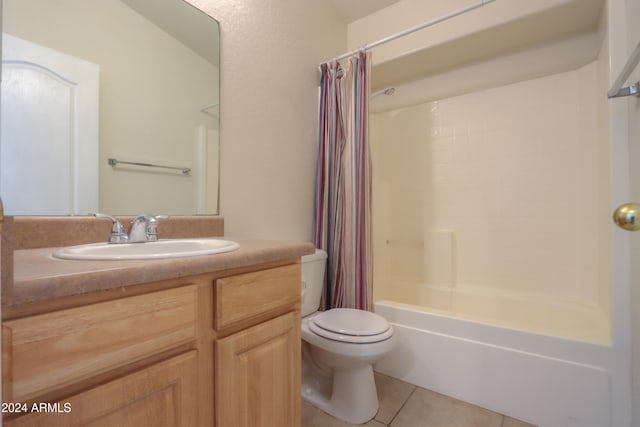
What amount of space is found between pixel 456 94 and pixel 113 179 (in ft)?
7.56

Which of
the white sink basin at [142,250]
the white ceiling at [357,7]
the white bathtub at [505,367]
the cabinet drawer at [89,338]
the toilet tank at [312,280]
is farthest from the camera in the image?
the white ceiling at [357,7]

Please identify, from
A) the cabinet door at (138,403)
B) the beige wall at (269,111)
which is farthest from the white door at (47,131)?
the cabinet door at (138,403)

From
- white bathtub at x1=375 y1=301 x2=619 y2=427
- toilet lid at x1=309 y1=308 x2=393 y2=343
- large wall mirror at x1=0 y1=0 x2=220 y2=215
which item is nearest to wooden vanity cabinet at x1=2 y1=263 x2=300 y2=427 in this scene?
toilet lid at x1=309 y1=308 x2=393 y2=343

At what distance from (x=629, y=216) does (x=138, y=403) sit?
4.14ft

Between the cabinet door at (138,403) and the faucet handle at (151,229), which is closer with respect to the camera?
the cabinet door at (138,403)

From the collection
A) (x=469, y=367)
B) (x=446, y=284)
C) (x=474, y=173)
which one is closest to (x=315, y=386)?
(x=469, y=367)

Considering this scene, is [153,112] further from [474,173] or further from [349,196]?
[474,173]

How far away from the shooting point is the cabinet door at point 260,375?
0.75 meters

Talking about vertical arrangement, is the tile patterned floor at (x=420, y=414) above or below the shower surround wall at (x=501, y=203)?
below

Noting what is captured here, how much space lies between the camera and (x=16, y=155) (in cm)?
86

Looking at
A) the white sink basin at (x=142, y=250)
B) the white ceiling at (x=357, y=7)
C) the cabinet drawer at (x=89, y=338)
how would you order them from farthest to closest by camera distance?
the white ceiling at (x=357, y=7)
the white sink basin at (x=142, y=250)
the cabinet drawer at (x=89, y=338)

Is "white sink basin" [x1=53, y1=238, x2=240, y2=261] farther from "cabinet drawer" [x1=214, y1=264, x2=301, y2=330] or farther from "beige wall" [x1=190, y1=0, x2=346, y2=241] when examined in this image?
"beige wall" [x1=190, y1=0, x2=346, y2=241]

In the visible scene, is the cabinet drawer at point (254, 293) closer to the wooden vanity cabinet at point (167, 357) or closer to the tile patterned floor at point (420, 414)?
the wooden vanity cabinet at point (167, 357)

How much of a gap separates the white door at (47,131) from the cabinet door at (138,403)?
2.08 ft
